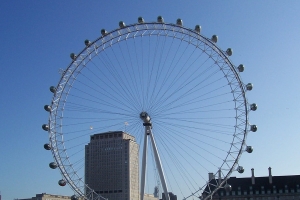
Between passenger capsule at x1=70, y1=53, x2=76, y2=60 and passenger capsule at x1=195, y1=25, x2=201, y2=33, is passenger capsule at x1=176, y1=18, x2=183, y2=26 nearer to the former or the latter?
passenger capsule at x1=195, y1=25, x2=201, y2=33

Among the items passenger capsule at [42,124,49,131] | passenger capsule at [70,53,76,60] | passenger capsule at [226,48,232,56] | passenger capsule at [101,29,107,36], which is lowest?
passenger capsule at [42,124,49,131]

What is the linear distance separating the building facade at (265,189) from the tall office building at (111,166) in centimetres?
5210

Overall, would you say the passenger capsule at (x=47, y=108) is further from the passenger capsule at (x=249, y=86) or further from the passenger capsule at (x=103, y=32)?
the passenger capsule at (x=249, y=86)

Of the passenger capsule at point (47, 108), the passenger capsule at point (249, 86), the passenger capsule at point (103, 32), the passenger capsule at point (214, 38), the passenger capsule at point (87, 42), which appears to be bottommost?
the passenger capsule at point (47, 108)

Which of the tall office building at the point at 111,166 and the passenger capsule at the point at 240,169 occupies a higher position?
the tall office building at the point at 111,166

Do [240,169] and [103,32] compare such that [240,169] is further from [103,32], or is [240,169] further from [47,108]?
[47,108]

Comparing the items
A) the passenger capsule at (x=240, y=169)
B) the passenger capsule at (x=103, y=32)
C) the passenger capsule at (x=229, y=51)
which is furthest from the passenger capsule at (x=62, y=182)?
the passenger capsule at (x=229, y=51)

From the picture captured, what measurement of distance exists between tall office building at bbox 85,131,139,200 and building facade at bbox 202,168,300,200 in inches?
2051

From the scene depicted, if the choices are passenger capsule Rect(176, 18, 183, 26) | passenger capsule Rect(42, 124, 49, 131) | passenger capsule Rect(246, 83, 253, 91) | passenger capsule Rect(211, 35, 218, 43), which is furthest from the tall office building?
passenger capsule Rect(211, 35, 218, 43)

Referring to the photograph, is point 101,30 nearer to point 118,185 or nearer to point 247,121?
point 247,121

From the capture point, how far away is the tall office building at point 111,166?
151 metres


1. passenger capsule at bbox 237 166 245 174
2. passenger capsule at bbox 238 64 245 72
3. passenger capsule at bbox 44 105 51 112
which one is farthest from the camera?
passenger capsule at bbox 44 105 51 112

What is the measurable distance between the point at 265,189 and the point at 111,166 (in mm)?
64285

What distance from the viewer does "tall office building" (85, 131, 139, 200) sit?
151 meters
